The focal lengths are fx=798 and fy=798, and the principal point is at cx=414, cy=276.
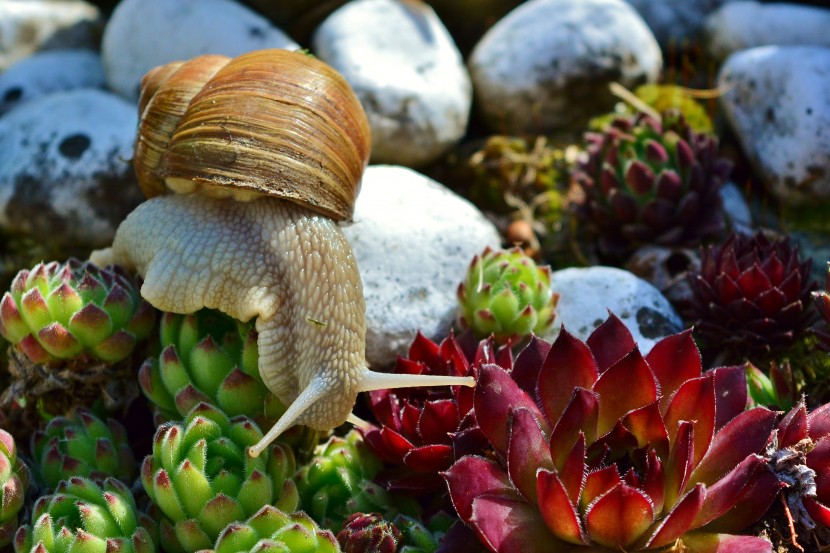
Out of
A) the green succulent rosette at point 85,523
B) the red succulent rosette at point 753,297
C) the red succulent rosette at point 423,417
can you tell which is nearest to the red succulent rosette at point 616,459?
the red succulent rosette at point 423,417

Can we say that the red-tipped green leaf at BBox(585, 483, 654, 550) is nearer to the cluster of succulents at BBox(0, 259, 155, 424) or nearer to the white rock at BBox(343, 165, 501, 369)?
the white rock at BBox(343, 165, 501, 369)

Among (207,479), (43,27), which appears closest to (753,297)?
(207,479)

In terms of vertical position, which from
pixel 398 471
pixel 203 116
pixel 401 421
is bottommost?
pixel 398 471

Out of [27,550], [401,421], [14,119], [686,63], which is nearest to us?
[27,550]

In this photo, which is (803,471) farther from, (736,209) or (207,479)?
(736,209)

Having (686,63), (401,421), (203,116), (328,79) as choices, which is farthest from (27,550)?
(686,63)

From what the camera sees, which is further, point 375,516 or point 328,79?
point 328,79

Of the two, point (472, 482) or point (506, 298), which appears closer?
point (472, 482)

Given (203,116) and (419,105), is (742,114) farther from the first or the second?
(203,116)
